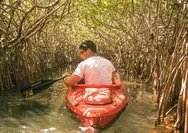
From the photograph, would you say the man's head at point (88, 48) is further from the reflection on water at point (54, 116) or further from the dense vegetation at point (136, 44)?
the reflection on water at point (54, 116)

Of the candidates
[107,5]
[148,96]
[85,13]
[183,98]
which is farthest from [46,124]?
[85,13]

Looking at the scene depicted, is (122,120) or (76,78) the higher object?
(76,78)


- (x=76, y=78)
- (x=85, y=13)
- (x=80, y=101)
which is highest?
(x=85, y=13)

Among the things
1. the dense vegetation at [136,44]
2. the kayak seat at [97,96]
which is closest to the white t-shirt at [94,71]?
the kayak seat at [97,96]

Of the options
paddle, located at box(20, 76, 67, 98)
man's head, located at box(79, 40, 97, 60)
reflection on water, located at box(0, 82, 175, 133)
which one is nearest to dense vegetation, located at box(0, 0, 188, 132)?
reflection on water, located at box(0, 82, 175, 133)

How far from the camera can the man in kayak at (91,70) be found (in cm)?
513

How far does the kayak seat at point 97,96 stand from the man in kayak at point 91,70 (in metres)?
0.38

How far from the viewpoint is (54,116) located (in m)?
Answer: 5.33

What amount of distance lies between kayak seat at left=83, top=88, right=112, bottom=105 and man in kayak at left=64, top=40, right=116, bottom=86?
1.25 ft

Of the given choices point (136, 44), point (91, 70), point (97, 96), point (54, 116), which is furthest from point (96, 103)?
point (136, 44)

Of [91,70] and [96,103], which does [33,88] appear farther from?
[96,103]

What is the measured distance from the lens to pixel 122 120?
492 cm

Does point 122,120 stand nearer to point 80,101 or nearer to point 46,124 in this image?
point 80,101

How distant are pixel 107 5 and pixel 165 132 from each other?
5.59 meters
